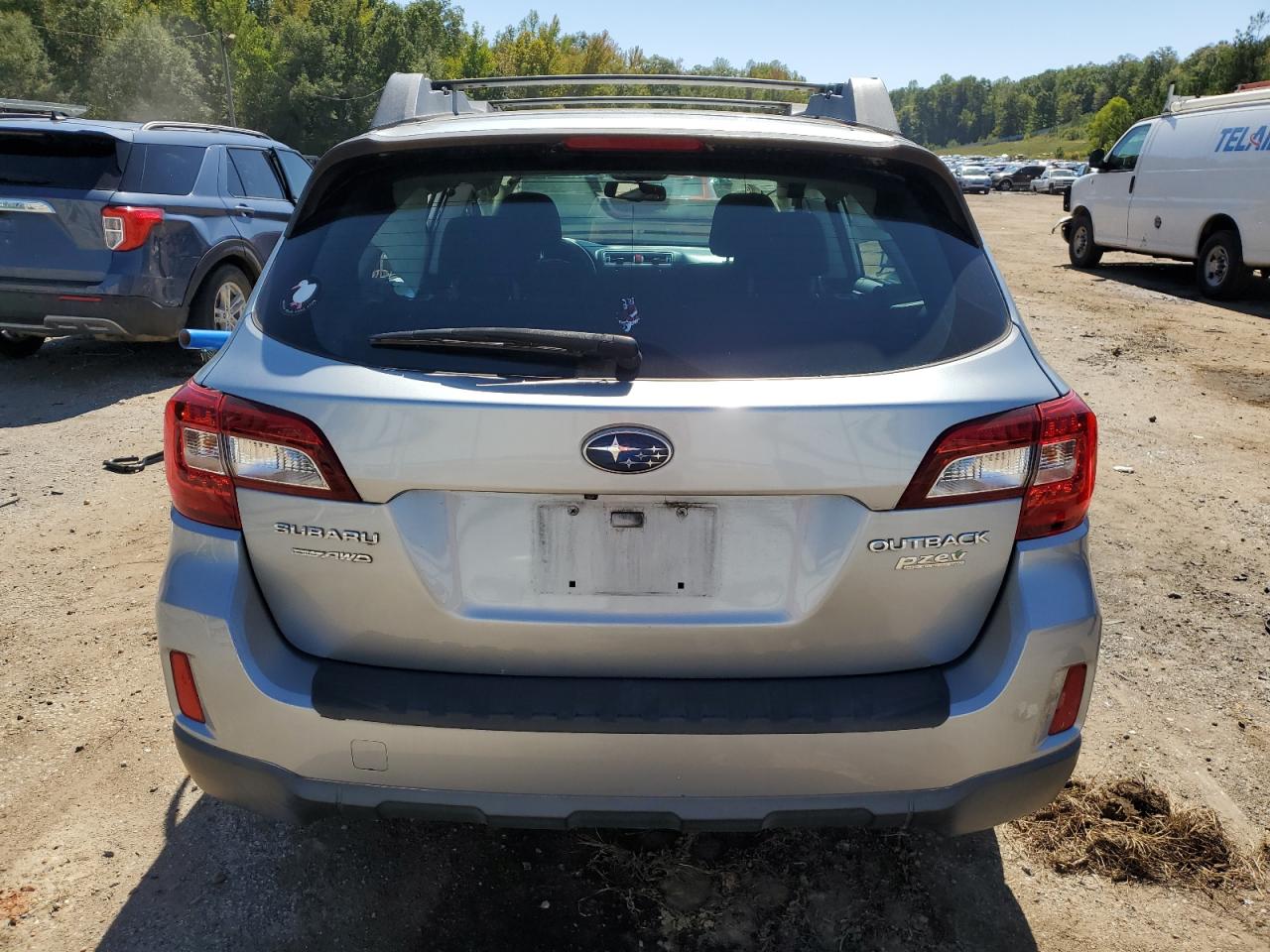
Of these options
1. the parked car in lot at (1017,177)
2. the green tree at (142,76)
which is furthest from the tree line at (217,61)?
the parked car in lot at (1017,177)

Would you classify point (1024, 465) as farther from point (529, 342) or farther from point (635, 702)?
point (529, 342)

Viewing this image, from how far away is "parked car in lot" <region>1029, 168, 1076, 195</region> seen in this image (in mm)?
58094

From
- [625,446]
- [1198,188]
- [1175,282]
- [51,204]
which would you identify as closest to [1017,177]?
[1175,282]

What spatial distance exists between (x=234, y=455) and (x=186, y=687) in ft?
1.67

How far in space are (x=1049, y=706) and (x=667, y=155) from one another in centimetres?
140

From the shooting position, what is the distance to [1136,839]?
9.55 ft

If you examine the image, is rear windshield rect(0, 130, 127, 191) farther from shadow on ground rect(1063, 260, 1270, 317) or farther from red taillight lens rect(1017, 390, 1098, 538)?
shadow on ground rect(1063, 260, 1270, 317)

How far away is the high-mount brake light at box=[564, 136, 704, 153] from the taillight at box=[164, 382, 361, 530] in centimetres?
83

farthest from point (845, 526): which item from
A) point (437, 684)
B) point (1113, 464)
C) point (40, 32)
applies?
point (40, 32)

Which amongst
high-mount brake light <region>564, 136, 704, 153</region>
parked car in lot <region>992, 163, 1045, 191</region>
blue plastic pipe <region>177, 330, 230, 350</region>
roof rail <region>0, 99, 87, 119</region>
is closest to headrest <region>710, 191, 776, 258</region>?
high-mount brake light <region>564, 136, 704, 153</region>

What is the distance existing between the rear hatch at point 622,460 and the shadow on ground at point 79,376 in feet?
20.4

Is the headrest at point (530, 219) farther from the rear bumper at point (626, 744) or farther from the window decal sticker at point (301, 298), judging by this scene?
the rear bumper at point (626, 744)

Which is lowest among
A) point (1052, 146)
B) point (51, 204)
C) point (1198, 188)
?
point (1052, 146)

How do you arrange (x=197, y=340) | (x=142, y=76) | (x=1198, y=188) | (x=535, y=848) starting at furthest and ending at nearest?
(x=142, y=76) < (x=1198, y=188) < (x=197, y=340) < (x=535, y=848)
